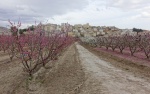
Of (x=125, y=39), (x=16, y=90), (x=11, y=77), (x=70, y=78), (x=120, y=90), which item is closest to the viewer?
(x=120, y=90)

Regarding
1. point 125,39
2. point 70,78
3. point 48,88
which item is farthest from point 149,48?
point 48,88

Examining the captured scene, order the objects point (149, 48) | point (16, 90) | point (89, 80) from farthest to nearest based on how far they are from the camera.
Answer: point (149, 48) < point (89, 80) < point (16, 90)

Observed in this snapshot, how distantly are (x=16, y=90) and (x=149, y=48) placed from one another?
24017mm

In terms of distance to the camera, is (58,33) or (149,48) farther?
(149,48)

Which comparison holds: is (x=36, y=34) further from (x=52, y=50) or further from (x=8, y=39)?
(x=8, y=39)

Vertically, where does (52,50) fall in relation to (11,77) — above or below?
above

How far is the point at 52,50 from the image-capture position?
822 inches

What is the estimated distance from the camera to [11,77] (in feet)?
59.8

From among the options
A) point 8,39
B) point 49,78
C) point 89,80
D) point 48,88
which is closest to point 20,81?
point 49,78

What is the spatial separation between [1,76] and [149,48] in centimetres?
2148

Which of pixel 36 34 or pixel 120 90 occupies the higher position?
pixel 36 34

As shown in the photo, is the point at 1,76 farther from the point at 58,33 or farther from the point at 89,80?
the point at 89,80

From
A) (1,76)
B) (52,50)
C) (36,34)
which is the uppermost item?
(36,34)

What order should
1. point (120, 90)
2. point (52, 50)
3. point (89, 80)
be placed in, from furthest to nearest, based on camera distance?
point (52, 50)
point (89, 80)
point (120, 90)
